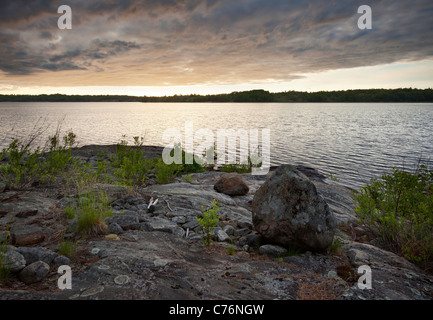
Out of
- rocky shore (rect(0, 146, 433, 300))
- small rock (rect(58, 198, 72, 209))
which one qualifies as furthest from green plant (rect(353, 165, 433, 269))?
small rock (rect(58, 198, 72, 209))

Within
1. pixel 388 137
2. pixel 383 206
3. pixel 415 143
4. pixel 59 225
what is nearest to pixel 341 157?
pixel 415 143

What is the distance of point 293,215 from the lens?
5.73 meters

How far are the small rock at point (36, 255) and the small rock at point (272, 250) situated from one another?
3.99 m

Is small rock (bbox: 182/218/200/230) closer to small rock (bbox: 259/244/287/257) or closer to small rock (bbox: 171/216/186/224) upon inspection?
small rock (bbox: 171/216/186/224)

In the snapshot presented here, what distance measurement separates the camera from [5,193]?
23.8 ft

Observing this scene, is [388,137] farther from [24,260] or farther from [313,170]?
[24,260]

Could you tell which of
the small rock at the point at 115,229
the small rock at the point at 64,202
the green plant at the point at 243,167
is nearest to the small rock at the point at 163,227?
the small rock at the point at 115,229

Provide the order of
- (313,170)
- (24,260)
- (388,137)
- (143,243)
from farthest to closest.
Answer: (388,137)
(313,170)
(143,243)
(24,260)

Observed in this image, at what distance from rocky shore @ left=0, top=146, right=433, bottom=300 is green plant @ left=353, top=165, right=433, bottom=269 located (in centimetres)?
43

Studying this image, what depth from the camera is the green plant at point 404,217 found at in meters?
5.36

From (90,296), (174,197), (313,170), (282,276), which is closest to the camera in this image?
(90,296)

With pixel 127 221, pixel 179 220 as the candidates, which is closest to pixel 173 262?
pixel 127 221

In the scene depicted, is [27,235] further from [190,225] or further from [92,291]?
[190,225]
